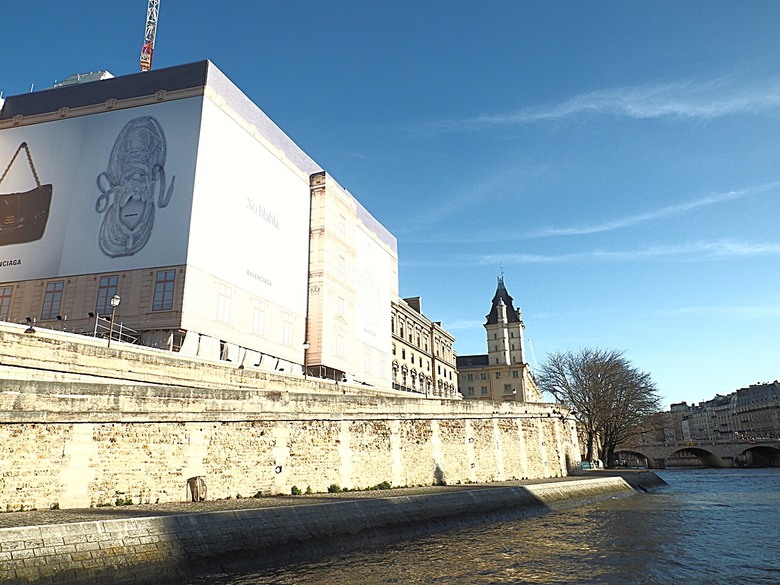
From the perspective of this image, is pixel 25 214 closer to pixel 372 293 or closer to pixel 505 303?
pixel 372 293

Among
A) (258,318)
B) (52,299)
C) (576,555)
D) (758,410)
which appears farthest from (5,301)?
(758,410)

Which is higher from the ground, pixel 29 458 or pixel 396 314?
pixel 396 314

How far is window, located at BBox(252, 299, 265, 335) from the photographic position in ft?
117

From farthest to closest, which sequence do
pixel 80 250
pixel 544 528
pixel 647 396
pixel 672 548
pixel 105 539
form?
pixel 647 396 → pixel 80 250 → pixel 544 528 → pixel 672 548 → pixel 105 539

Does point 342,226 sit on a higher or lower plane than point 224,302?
higher

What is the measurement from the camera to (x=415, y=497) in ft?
60.4

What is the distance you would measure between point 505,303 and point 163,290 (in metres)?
81.1

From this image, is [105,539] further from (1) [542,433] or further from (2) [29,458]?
(1) [542,433]

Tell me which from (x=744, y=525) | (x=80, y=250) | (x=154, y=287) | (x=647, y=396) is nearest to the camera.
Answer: (x=744, y=525)

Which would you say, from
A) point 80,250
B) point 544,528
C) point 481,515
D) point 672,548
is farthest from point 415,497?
point 80,250

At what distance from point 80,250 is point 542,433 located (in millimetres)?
29174

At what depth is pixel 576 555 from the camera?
15.3 m

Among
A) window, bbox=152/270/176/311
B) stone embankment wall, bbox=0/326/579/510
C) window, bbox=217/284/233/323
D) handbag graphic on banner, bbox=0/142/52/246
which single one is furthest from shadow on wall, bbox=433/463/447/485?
handbag graphic on banner, bbox=0/142/52/246

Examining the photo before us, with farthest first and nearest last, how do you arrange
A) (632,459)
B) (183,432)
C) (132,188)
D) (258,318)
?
(632,459)
(258,318)
(132,188)
(183,432)
